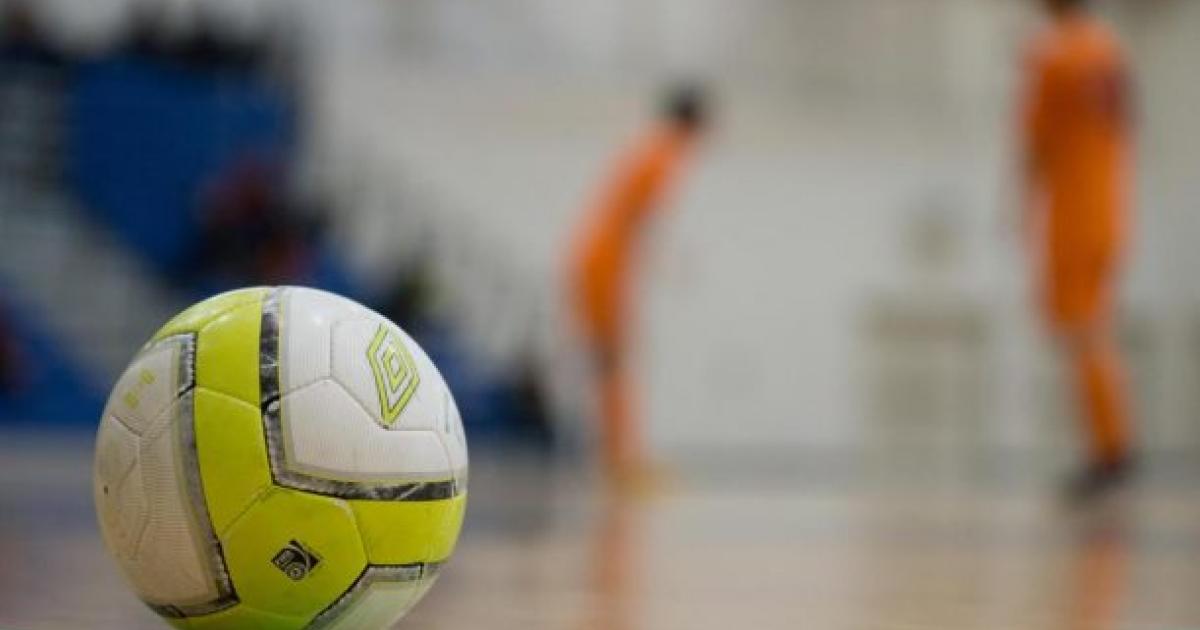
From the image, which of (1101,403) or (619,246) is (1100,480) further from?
(619,246)

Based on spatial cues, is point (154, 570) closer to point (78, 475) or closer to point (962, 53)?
point (78, 475)

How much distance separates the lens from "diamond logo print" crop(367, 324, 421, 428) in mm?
2049

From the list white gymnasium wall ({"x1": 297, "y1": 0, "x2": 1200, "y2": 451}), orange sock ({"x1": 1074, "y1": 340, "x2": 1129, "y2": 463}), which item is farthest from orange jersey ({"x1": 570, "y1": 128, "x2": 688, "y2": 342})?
white gymnasium wall ({"x1": 297, "y1": 0, "x2": 1200, "y2": 451})

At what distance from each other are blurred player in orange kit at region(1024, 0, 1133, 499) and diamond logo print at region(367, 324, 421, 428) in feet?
17.8

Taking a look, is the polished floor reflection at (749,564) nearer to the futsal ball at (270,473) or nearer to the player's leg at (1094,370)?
the player's leg at (1094,370)

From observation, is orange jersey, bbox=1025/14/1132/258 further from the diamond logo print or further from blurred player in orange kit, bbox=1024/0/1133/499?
the diamond logo print

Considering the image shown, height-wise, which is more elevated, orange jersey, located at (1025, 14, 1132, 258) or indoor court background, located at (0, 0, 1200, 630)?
orange jersey, located at (1025, 14, 1132, 258)

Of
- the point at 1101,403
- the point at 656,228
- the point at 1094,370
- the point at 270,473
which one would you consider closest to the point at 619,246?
the point at 656,228

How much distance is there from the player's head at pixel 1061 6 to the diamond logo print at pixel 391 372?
5785 mm

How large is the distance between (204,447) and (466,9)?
14.9 meters

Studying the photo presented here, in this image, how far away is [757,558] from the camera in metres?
4.16

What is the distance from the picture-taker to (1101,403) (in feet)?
22.9

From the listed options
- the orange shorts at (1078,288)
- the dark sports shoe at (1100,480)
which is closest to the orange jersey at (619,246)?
the orange shorts at (1078,288)

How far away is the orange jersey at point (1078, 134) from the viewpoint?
7281mm
